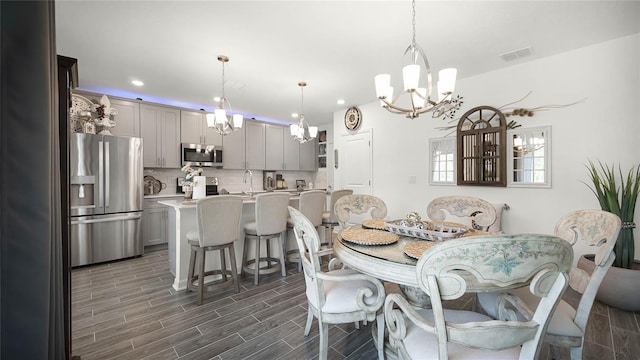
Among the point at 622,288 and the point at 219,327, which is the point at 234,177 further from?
the point at 622,288

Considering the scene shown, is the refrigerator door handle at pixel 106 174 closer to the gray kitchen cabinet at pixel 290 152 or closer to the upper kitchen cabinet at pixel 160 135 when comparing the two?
the upper kitchen cabinet at pixel 160 135

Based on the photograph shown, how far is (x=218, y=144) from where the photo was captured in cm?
537

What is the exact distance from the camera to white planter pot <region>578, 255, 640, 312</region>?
2217 mm

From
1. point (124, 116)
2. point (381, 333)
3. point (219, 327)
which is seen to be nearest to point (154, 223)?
point (124, 116)

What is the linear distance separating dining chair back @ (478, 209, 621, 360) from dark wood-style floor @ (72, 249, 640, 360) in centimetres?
85

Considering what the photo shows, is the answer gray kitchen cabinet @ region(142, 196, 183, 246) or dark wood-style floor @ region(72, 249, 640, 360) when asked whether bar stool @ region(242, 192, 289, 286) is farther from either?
gray kitchen cabinet @ region(142, 196, 183, 246)

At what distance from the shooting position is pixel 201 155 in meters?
5.05

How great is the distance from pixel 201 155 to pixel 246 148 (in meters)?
1.02

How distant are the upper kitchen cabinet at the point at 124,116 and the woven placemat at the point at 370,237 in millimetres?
4355

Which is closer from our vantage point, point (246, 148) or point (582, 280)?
point (582, 280)

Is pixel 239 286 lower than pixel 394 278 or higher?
lower

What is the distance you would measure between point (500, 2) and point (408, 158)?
2.54 meters

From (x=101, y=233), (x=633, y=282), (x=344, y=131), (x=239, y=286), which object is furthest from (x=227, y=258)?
(x=633, y=282)

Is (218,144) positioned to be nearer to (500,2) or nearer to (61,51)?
(61,51)
